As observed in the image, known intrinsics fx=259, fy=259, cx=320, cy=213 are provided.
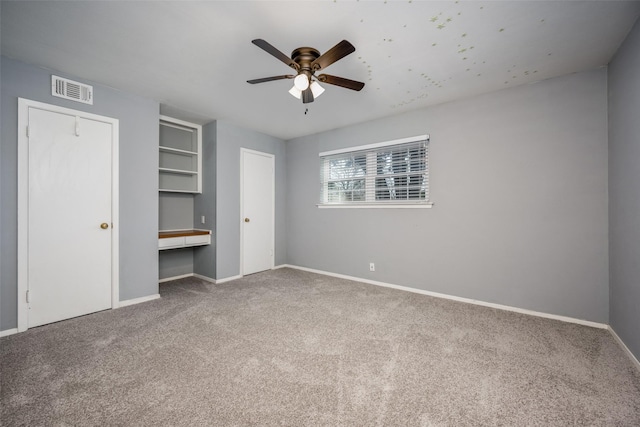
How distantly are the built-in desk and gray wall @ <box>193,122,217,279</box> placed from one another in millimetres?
119

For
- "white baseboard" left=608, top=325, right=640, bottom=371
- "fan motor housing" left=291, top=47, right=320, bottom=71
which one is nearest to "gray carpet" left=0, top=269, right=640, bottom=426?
"white baseboard" left=608, top=325, right=640, bottom=371

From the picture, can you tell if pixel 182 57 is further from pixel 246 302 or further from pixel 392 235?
pixel 392 235

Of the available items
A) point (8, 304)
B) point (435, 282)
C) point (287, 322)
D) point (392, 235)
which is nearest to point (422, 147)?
point (392, 235)

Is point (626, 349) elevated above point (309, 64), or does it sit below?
below

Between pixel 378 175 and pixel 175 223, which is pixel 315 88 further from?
pixel 175 223

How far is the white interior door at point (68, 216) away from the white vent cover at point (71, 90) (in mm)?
193

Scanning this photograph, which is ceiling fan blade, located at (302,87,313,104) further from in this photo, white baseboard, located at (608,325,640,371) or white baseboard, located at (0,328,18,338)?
white baseboard, located at (0,328,18,338)

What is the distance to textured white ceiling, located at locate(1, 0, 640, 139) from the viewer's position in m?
1.82

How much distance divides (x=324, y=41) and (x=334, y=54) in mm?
372

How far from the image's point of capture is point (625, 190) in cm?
213

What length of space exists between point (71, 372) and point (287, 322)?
1659 mm

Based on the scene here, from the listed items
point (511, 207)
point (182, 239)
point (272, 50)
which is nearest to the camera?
point (272, 50)

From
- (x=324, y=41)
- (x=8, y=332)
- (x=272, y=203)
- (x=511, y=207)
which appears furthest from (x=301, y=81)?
(x=8, y=332)

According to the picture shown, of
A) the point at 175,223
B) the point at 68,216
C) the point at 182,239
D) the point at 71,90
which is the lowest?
the point at 182,239
